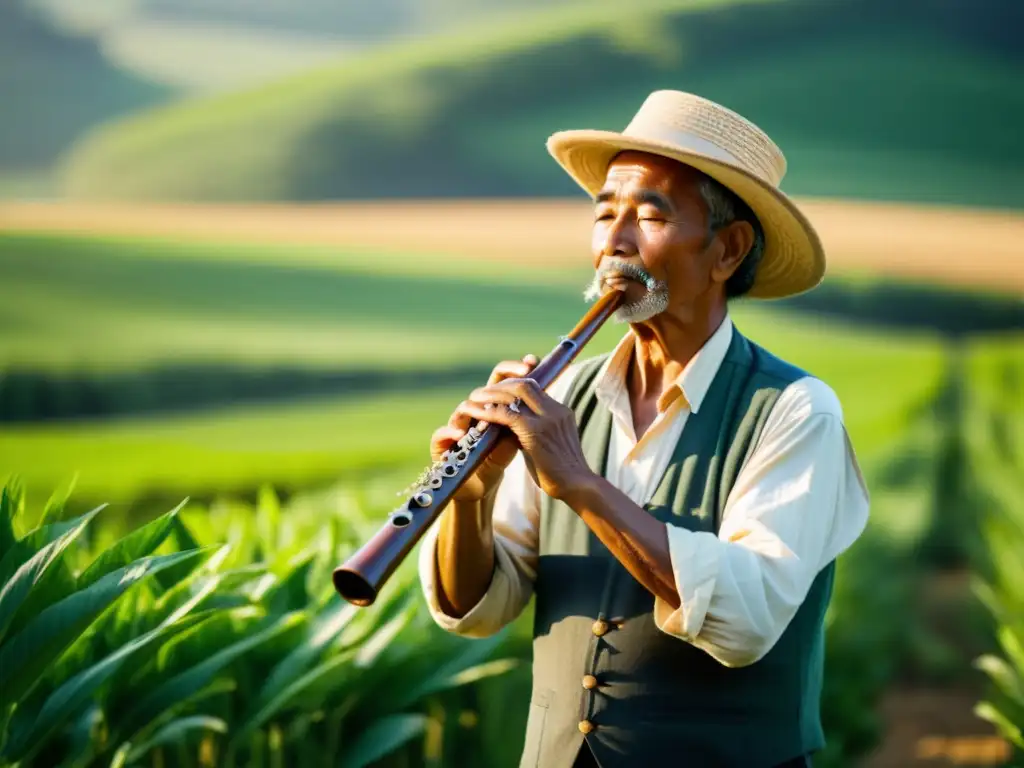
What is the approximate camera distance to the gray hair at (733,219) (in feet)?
8.00

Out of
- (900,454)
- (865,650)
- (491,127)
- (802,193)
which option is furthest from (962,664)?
(491,127)

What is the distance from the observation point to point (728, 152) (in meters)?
2.37

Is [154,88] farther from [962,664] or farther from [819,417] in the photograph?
[819,417]

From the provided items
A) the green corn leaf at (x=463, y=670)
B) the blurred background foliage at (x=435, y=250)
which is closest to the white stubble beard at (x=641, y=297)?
the green corn leaf at (x=463, y=670)

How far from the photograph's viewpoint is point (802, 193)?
34.3 ft

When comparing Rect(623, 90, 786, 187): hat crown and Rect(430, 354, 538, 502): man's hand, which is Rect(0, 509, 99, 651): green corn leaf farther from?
Rect(623, 90, 786, 187): hat crown

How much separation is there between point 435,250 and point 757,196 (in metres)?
7.71

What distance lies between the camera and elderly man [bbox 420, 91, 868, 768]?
2150mm

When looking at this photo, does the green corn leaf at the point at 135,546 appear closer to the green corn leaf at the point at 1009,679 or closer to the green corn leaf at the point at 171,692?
the green corn leaf at the point at 171,692

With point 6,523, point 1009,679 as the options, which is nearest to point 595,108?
point 1009,679

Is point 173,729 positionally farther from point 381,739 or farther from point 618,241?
point 618,241

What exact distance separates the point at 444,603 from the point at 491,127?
7.87m

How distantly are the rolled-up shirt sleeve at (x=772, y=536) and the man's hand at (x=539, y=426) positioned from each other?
182 millimetres

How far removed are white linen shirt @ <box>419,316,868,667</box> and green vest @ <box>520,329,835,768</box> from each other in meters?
0.05
